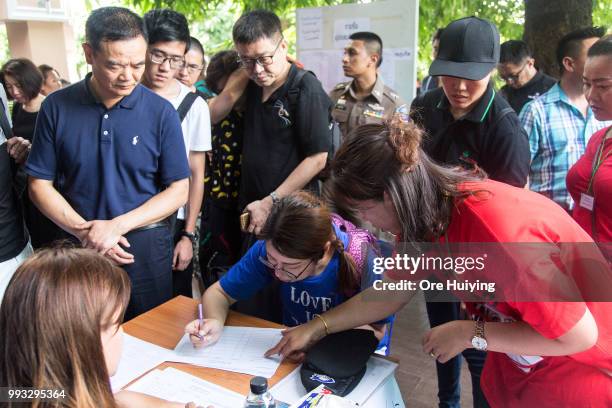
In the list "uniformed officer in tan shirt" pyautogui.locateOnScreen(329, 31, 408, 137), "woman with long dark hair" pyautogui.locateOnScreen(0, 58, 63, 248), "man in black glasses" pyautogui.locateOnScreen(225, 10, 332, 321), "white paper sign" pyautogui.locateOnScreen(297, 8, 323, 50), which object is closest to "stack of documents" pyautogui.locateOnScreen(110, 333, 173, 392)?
"man in black glasses" pyautogui.locateOnScreen(225, 10, 332, 321)

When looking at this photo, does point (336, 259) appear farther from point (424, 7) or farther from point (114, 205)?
point (424, 7)

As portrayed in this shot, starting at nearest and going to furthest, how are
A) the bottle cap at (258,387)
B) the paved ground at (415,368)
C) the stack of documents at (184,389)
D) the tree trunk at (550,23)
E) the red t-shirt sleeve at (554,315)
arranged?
the red t-shirt sleeve at (554,315) < the bottle cap at (258,387) < the stack of documents at (184,389) < the paved ground at (415,368) < the tree trunk at (550,23)

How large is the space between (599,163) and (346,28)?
2457 millimetres

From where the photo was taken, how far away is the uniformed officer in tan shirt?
3275mm

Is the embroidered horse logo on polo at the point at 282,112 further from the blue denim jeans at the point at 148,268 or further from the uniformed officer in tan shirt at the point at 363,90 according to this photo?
the uniformed officer in tan shirt at the point at 363,90

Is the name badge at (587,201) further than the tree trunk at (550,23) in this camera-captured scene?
No

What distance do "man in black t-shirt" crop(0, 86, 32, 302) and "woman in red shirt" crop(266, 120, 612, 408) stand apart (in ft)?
4.34

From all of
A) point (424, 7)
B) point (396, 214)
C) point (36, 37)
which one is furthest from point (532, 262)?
point (36, 37)

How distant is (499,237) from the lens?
968 mm

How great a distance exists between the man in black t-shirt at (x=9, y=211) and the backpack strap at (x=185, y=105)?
603 mm

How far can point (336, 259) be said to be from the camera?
160cm

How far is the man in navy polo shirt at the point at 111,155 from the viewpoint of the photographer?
169cm

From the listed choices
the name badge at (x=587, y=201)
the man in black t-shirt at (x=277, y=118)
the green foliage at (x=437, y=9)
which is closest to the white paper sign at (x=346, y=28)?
the green foliage at (x=437, y=9)

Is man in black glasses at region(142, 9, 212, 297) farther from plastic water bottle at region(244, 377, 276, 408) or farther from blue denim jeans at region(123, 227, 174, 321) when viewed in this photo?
plastic water bottle at region(244, 377, 276, 408)
